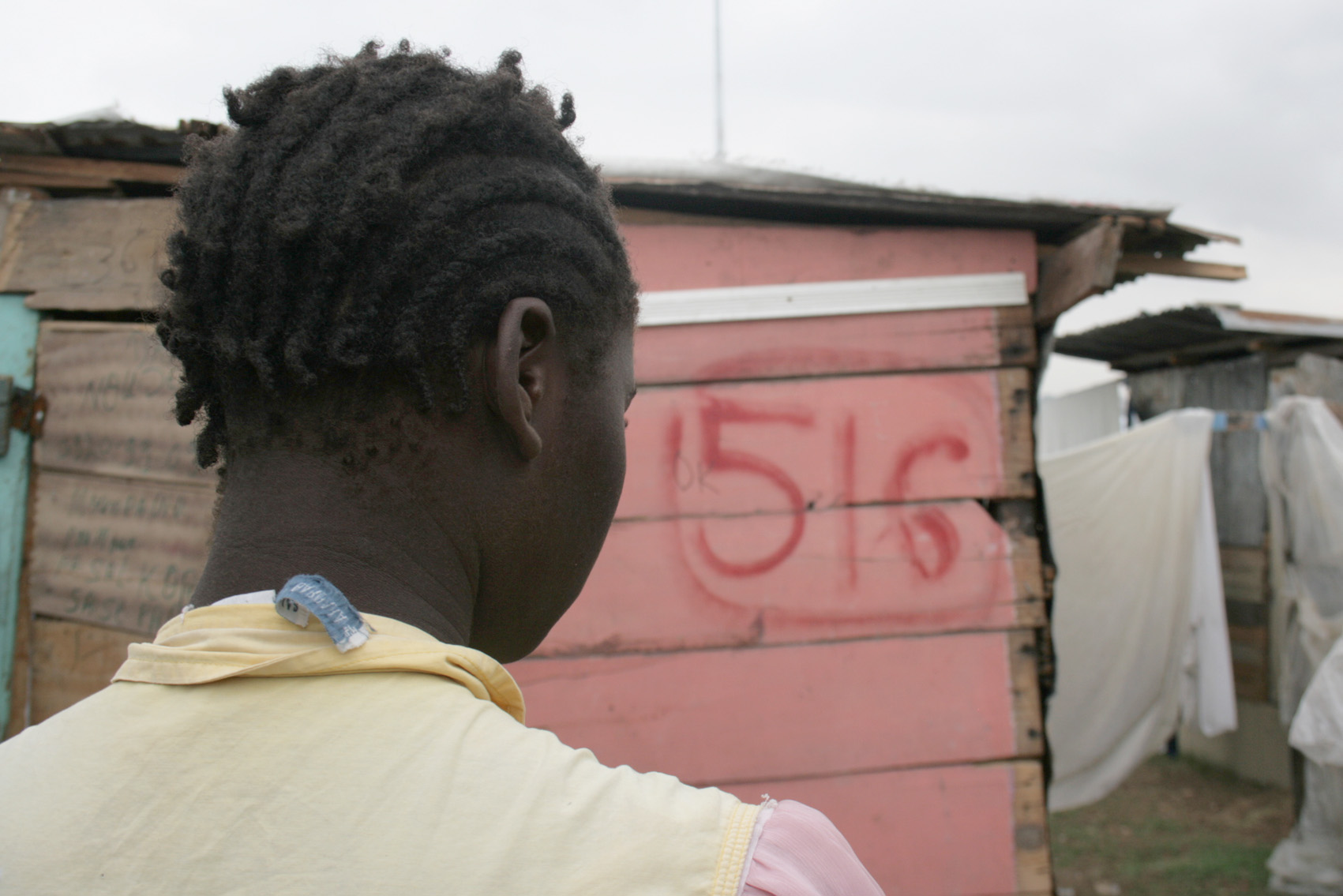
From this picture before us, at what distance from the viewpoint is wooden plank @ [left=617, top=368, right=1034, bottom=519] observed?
3035 millimetres

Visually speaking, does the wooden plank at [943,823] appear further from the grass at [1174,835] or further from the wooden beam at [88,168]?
the wooden beam at [88,168]

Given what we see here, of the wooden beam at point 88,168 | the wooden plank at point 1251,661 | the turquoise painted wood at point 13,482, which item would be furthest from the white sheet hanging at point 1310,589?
the turquoise painted wood at point 13,482

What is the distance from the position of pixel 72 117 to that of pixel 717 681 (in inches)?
108

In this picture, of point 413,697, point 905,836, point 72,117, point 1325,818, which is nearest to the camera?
point 413,697

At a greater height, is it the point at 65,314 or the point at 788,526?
the point at 65,314

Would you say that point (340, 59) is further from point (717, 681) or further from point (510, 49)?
point (717, 681)

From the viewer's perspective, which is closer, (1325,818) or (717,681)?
(717,681)

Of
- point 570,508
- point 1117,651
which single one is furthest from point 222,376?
point 1117,651

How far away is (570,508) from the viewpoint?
2.88ft

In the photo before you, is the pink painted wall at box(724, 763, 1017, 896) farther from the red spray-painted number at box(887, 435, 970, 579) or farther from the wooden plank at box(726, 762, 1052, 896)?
the red spray-painted number at box(887, 435, 970, 579)

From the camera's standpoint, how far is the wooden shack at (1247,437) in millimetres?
5934

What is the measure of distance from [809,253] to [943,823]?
2.06 meters

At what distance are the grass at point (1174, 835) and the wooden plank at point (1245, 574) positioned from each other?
152cm

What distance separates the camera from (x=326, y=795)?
1.97ft
